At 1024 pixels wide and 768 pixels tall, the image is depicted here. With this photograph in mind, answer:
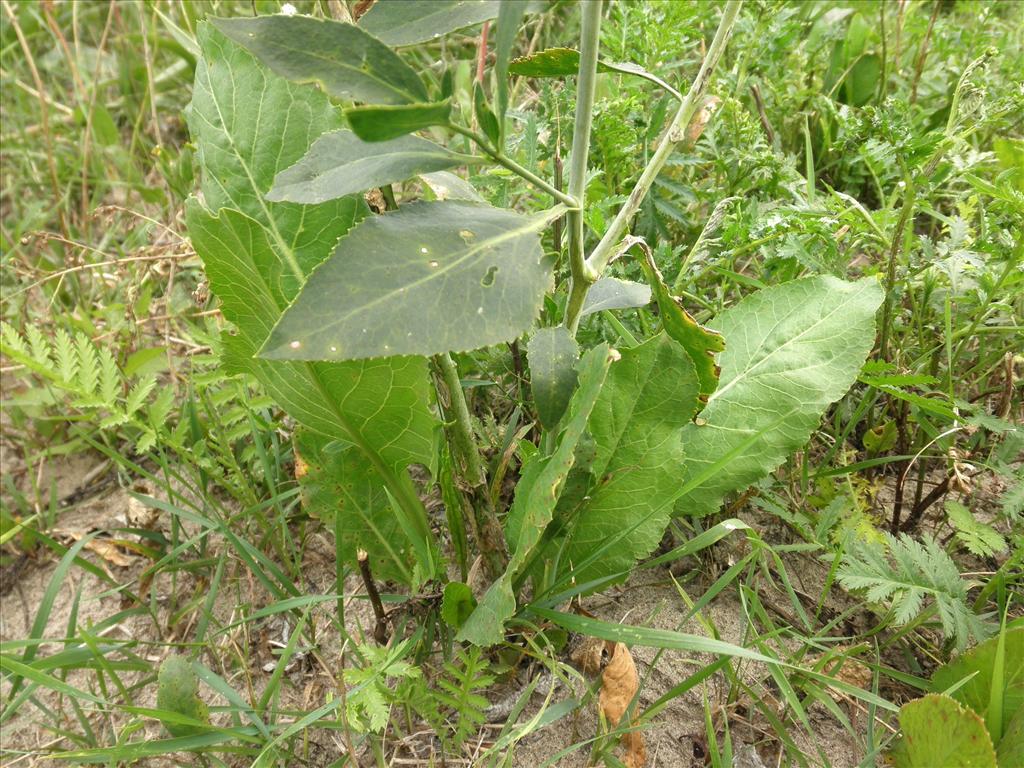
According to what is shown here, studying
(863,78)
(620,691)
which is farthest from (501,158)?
(863,78)

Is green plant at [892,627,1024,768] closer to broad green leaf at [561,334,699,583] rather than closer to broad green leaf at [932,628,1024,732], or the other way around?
broad green leaf at [932,628,1024,732]

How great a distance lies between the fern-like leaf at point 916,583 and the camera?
1.32 m

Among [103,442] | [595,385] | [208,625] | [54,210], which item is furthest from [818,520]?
[54,210]

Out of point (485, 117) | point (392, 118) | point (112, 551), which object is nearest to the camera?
point (392, 118)

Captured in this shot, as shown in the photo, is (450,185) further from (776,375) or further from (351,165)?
(776,375)

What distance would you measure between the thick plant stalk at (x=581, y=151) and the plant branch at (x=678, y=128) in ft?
0.10

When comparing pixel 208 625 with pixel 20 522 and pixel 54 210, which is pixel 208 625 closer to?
pixel 20 522

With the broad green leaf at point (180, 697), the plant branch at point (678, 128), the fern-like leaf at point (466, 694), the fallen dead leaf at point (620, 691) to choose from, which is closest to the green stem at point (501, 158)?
the plant branch at point (678, 128)

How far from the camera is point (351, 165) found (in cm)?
103

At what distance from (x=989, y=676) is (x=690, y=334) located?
0.72 m

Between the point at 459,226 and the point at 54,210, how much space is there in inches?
95.4

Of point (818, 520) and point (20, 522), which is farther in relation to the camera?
point (20, 522)

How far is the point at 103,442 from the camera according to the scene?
2.27m

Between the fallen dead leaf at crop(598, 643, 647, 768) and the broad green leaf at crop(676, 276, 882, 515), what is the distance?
0.29 metres
